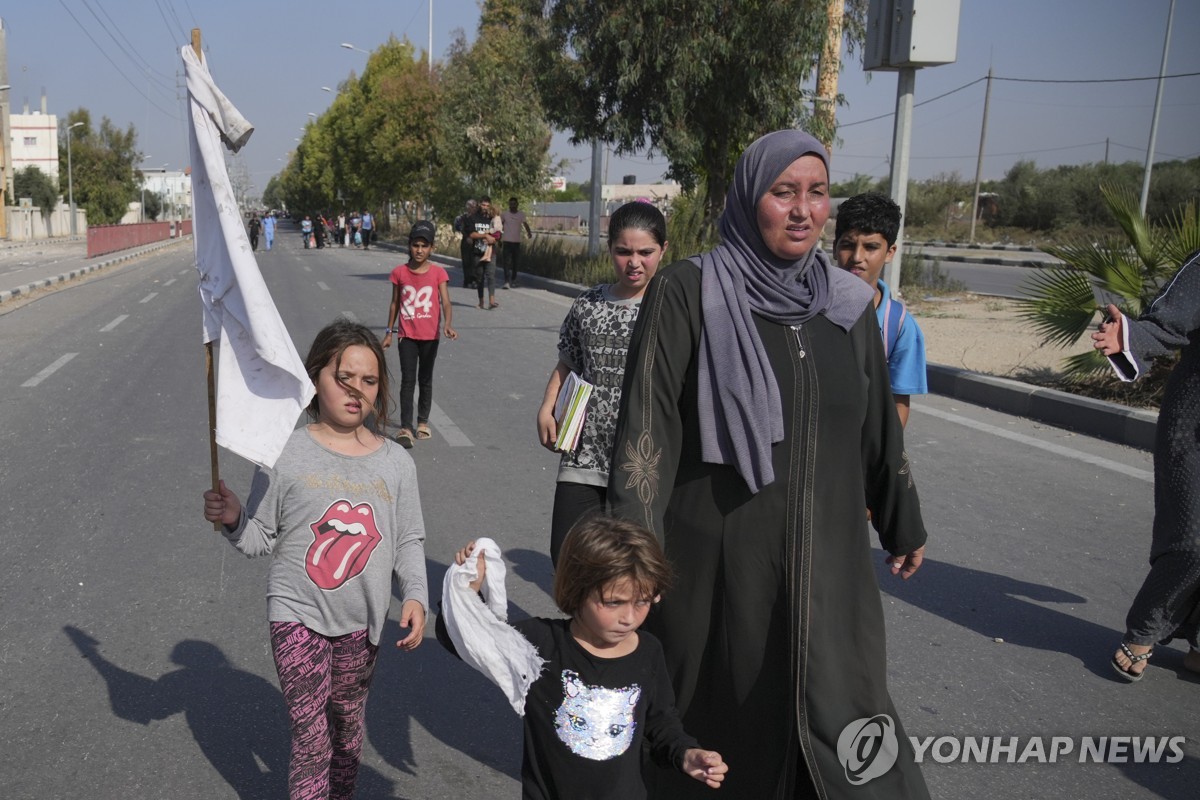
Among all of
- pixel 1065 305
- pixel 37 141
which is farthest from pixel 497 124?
pixel 37 141

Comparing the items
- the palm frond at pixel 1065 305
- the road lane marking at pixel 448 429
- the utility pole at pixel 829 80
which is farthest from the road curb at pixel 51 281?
the palm frond at pixel 1065 305

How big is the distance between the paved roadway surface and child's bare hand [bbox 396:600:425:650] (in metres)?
0.84

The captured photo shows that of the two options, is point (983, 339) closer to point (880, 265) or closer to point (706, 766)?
point (880, 265)

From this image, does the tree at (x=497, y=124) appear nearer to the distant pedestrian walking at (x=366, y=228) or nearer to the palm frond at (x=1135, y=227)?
the distant pedestrian walking at (x=366, y=228)

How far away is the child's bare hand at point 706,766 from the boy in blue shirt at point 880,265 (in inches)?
74.3

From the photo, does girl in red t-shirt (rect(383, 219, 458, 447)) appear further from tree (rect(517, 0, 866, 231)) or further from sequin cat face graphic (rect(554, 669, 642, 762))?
tree (rect(517, 0, 866, 231))

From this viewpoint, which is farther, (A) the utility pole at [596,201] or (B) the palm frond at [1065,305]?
(A) the utility pole at [596,201]

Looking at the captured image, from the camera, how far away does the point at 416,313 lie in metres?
8.07

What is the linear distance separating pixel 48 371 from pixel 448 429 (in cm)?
531

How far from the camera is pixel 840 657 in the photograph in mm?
2504

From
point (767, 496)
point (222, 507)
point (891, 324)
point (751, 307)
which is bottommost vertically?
point (222, 507)

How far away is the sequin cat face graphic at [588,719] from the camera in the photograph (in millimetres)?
2359

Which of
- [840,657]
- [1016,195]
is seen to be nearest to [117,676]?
[840,657]

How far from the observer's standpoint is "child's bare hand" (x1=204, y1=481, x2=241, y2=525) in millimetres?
2709
